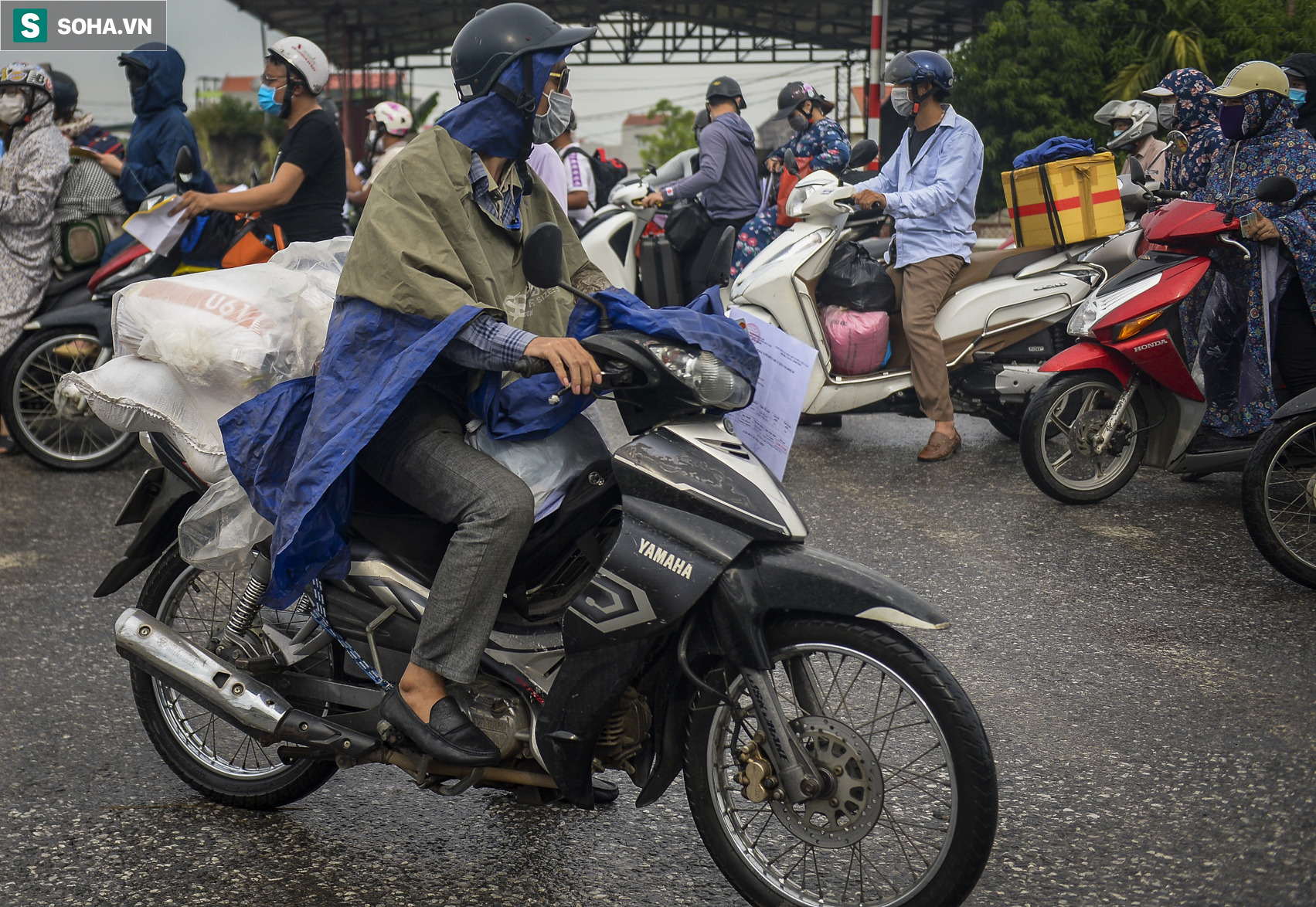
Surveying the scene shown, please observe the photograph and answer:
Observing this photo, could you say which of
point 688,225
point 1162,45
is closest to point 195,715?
point 688,225

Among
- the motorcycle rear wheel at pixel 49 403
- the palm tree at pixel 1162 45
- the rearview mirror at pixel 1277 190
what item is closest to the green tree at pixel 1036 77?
the palm tree at pixel 1162 45

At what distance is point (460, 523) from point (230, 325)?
83cm

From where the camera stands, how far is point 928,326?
6969mm

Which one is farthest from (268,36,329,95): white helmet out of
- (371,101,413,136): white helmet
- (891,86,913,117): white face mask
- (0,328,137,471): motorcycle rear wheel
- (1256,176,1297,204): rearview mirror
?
(371,101,413,136): white helmet

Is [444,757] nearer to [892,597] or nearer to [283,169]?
[892,597]

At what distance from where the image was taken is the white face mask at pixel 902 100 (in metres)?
7.10

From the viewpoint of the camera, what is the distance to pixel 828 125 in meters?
9.47

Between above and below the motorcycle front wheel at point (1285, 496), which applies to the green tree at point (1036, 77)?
above

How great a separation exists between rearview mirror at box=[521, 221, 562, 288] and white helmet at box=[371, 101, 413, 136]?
876cm

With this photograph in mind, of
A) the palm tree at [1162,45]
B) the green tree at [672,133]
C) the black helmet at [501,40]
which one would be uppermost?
the palm tree at [1162,45]

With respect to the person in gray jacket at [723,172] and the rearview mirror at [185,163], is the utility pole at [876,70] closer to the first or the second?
the person in gray jacket at [723,172]

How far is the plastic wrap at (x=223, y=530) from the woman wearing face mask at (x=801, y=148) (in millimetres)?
5688

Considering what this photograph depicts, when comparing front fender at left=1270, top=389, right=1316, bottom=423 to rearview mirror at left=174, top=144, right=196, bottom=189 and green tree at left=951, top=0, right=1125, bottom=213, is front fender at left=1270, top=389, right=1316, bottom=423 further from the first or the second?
green tree at left=951, top=0, right=1125, bottom=213

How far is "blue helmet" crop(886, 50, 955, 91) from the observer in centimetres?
690
